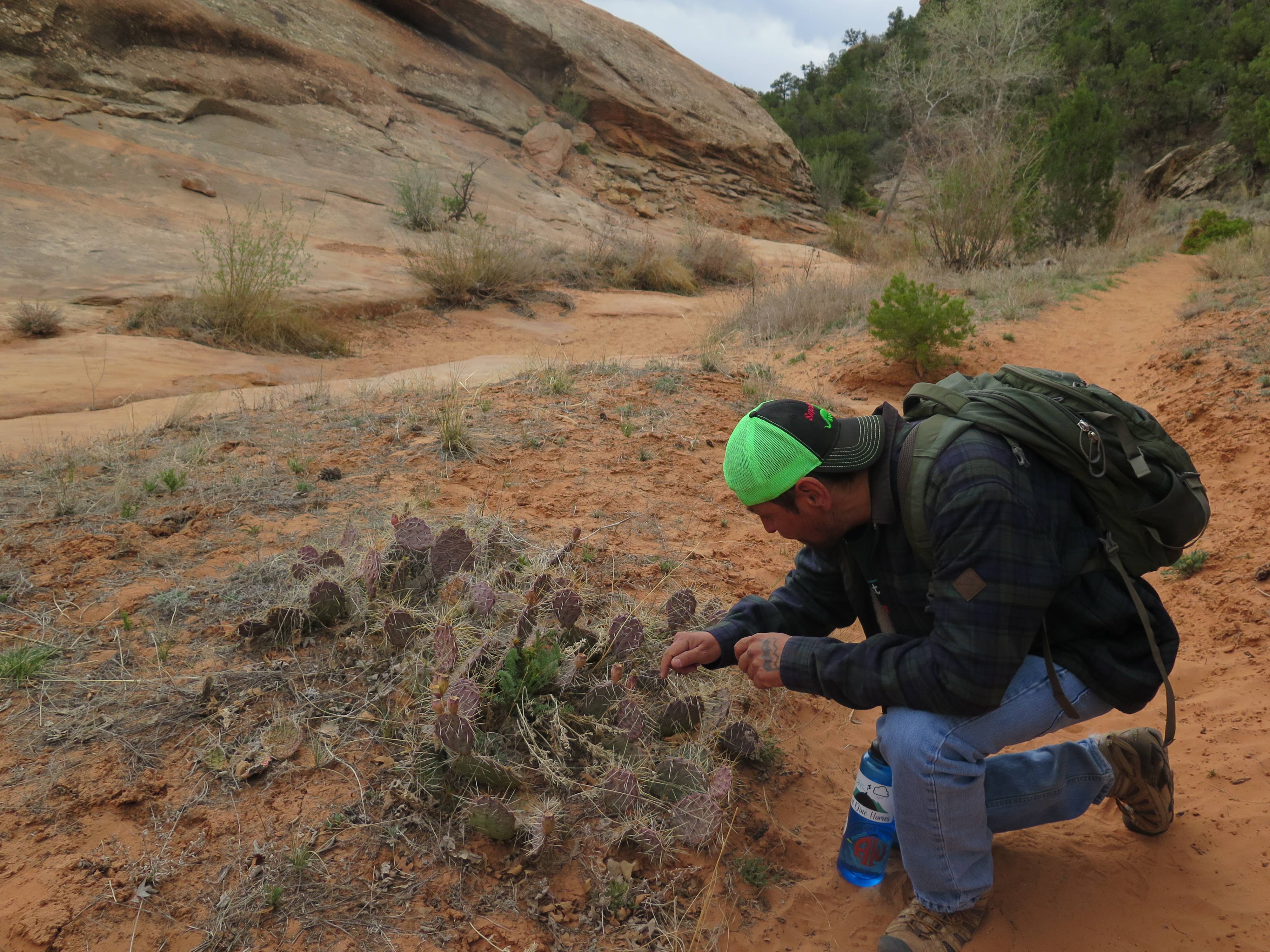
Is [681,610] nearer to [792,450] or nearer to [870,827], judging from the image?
[870,827]

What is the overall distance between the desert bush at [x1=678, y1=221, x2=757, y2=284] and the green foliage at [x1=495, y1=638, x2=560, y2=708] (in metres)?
12.0

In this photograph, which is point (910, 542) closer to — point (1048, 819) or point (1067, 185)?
point (1048, 819)

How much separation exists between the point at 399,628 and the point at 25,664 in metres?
0.95

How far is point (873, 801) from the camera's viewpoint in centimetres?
189

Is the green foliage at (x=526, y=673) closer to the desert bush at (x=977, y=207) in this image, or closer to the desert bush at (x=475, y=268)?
the desert bush at (x=475, y=268)

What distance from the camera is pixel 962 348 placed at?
283 inches

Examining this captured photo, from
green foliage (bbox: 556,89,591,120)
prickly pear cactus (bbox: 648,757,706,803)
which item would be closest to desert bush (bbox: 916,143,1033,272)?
prickly pear cactus (bbox: 648,757,706,803)

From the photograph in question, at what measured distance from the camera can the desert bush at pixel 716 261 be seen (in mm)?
13586

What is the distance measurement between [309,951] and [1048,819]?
1730 mm

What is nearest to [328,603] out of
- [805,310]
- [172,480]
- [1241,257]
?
[172,480]

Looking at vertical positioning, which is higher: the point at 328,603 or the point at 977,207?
the point at 977,207

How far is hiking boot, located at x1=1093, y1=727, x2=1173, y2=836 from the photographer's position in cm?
189

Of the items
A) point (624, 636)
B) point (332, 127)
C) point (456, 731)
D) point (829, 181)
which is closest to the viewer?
point (456, 731)

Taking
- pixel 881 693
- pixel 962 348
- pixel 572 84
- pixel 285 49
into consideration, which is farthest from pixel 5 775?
pixel 572 84
